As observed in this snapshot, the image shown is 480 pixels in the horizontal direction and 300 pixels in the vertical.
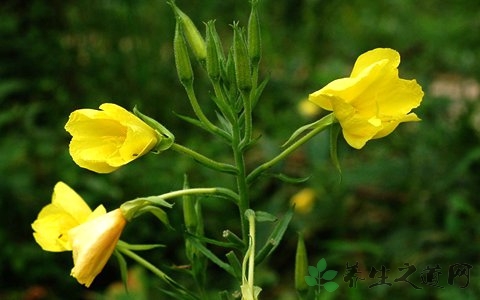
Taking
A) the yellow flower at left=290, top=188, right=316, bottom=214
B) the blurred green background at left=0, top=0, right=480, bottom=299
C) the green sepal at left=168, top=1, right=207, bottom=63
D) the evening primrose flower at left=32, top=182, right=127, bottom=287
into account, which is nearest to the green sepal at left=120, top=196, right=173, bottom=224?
the evening primrose flower at left=32, top=182, right=127, bottom=287

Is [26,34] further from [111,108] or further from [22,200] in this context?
[111,108]

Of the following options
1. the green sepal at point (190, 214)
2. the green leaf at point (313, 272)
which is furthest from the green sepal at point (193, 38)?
the green leaf at point (313, 272)

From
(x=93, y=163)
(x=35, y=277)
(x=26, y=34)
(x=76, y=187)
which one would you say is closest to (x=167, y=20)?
(x=26, y=34)

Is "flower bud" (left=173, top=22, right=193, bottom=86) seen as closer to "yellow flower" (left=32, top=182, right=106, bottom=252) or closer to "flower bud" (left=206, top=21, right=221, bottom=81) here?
"flower bud" (left=206, top=21, right=221, bottom=81)

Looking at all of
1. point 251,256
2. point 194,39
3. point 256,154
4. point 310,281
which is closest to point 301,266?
point 310,281

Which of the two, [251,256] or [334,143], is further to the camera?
[334,143]

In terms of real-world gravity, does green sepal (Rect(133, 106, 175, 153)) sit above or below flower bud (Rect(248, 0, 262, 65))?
below

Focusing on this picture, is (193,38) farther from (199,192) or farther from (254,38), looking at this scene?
(199,192)

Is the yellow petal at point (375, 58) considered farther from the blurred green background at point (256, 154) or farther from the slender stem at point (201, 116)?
the blurred green background at point (256, 154)
